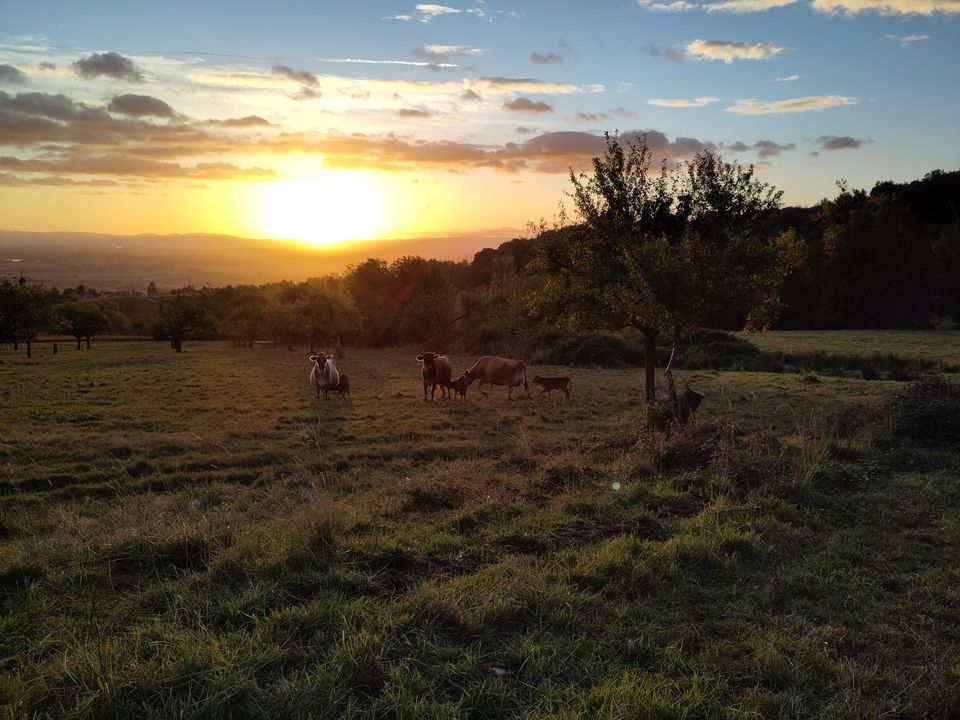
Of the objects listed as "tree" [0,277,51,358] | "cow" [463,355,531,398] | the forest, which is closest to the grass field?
"cow" [463,355,531,398]

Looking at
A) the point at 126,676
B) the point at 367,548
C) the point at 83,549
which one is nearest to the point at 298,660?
the point at 126,676

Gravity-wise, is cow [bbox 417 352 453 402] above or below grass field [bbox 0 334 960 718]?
above

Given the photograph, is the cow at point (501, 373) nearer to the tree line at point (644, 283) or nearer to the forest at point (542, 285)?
the tree line at point (644, 283)

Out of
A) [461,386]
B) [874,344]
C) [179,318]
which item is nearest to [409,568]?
[461,386]

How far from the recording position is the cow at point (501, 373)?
2503 cm

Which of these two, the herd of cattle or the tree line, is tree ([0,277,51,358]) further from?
the herd of cattle

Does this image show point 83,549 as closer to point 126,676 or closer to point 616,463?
point 126,676

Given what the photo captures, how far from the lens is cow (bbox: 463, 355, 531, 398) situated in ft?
82.1

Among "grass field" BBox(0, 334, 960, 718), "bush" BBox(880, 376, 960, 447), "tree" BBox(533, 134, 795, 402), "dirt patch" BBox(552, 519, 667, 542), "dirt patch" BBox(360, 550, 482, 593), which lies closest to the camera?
"grass field" BBox(0, 334, 960, 718)

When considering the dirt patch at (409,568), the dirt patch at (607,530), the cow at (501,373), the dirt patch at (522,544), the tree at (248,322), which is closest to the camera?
the dirt patch at (409,568)

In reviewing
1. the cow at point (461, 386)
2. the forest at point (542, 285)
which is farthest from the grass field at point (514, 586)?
the forest at point (542, 285)

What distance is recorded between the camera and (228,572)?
5.85 metres

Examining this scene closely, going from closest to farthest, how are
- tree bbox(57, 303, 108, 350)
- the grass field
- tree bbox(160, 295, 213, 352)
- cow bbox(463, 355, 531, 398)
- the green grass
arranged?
the grass field → cow bbox(463, 355, 531, 398) → the green grass → tree bbox(160, 295, 213, 352) → tree bbox(57, 303, 108, 350)

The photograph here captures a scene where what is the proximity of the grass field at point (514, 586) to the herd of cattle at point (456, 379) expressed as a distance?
11.5 metres
